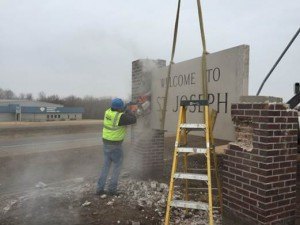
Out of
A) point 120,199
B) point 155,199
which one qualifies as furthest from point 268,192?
point 120,199

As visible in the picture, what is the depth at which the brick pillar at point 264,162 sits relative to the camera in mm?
4461

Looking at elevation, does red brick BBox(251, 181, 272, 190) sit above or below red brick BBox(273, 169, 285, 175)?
below

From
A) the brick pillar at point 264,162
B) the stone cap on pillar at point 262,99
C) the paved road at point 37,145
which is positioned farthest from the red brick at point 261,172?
the paved road at point 37,145

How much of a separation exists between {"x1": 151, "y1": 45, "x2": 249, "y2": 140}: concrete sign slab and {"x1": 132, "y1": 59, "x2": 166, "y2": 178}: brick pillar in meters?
0.63

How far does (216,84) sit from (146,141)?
9.49 feet

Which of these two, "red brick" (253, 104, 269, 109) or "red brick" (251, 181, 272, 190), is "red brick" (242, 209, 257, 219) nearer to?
"red brick" (251, 181, 272, 190)

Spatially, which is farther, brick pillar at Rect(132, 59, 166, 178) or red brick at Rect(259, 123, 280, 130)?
brick pillar at Rect(132, 59, 166, 178)

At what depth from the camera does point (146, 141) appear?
8.62m

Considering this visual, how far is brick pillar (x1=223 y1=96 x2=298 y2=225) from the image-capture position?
4461 mm

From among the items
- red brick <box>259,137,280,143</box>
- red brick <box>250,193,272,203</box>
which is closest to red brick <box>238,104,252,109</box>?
red brick <box>259,137,280,143</box>

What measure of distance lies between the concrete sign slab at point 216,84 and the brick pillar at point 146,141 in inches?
24.7

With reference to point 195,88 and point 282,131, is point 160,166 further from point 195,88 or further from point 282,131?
point 282,131

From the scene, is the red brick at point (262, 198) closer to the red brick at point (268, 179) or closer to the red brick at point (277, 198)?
the red brick at point (277, 198)

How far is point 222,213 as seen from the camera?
530 centimetres
